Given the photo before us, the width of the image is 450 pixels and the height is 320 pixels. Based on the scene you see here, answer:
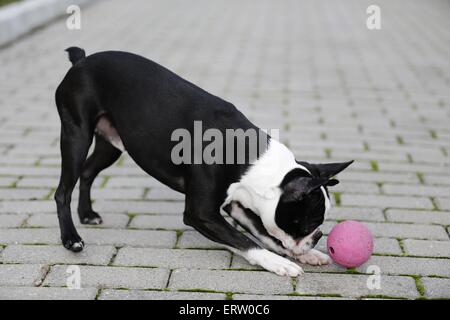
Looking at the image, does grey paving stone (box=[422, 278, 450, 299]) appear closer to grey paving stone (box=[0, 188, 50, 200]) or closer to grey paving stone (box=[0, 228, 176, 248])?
grey paving stone (box=[0, 228, 176, 248])

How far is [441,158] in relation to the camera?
5.83m

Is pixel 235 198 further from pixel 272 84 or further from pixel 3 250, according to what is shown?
pixel 272 84

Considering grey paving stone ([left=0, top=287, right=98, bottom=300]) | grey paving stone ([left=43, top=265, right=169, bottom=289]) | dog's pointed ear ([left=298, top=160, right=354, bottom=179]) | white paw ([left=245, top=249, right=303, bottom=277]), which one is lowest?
white paw ([left=245, top=249, right=303, bottom=277])

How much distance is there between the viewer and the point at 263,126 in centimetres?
667

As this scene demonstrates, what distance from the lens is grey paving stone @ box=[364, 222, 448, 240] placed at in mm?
4291

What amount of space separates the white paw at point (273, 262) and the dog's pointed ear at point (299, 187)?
0.37 meters

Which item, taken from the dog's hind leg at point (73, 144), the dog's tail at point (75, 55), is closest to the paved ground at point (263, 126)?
the dog's hind leg at point (73, 144)

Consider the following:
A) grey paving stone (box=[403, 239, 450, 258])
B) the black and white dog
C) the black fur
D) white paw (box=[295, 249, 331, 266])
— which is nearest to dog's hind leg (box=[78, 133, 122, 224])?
the black and white dog

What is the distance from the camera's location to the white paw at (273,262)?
12.2ft

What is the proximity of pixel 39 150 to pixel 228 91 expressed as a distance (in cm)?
276

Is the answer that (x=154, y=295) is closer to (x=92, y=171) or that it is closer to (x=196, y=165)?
(x=196, y=165)

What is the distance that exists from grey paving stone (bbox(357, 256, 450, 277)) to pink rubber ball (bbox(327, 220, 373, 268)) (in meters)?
0.12

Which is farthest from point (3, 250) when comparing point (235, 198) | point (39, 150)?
point (39, 150)

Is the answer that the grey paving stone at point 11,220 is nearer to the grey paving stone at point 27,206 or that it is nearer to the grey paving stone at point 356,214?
the grey paving stone at point 27,206
